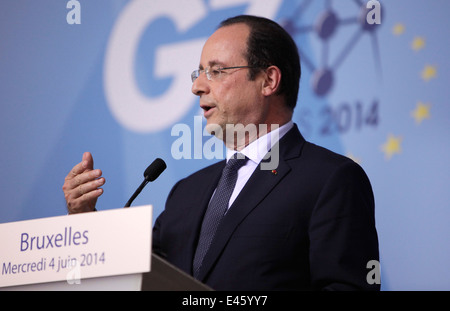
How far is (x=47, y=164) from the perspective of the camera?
11.0ft

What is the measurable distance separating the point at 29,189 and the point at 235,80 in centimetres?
160

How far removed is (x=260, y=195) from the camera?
6.63ft

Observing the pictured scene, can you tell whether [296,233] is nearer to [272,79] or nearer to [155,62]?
[272,79]

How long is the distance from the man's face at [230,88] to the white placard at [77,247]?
0.91 metres

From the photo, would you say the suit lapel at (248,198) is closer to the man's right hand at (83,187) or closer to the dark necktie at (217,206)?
the dark necktie at (217,206)

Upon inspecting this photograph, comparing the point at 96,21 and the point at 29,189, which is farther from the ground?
the point at 96,21

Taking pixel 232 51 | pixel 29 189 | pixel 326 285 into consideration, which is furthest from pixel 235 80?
pixel 29 189

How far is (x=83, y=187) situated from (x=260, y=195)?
57cm

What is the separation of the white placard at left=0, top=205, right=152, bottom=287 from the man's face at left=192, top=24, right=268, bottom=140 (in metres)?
0.91

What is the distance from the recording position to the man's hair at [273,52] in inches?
93.7
